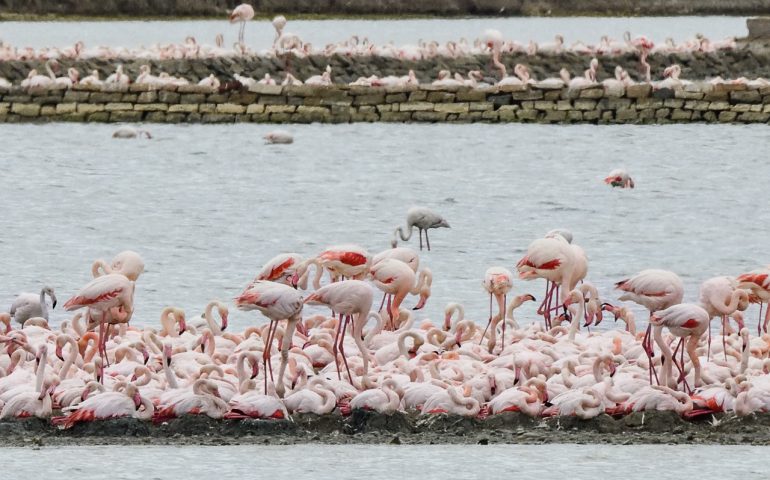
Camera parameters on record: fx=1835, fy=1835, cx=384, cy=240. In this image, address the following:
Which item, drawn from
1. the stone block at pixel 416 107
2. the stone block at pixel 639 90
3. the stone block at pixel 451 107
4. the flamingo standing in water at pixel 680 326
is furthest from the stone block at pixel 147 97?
the flamingo standing in water at pixel 680 326

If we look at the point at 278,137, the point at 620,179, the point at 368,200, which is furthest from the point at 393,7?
the point at 368,200

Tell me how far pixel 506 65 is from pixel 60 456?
2524cm

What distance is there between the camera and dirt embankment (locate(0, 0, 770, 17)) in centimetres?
5206

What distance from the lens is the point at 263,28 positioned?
5631cm

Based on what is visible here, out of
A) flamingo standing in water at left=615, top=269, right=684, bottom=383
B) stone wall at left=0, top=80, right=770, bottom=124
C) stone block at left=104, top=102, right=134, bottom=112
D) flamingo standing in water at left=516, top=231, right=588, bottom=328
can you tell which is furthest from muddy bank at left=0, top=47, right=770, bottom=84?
flamingo standing in water at left=615, top=269, right=684, bottom=383

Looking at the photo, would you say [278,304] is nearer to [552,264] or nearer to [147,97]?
[552,264]

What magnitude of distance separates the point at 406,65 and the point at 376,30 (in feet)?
61.1

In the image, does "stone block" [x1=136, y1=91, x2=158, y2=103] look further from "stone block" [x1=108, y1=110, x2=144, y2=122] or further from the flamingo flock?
the flamingo flock

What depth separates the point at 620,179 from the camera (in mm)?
21859

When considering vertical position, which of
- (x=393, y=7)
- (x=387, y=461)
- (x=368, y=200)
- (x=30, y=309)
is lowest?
(x=387, y=461)

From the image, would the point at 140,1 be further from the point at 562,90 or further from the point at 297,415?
the point at 297,415

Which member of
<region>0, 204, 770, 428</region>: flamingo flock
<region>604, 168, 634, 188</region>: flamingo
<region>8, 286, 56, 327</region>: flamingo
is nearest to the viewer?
<region>0, 204, 770, 428</region>: flamingo flock

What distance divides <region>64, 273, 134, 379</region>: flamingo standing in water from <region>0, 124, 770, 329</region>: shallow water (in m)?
2.58

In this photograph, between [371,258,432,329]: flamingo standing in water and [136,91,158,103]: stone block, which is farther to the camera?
[136,91,158,103]: stone block
